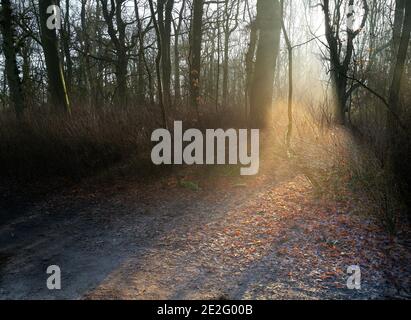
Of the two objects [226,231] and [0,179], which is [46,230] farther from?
[0,179]

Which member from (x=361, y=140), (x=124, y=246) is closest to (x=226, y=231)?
(x=124, y=246)

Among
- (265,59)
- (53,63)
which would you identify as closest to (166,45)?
(53,63)

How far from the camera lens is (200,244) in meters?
4.75

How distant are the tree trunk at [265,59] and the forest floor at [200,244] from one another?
98.4 inches

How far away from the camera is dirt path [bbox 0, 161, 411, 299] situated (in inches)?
145

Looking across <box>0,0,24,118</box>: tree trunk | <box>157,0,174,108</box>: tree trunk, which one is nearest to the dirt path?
<box>0,0,24,118</box>: tree trunk

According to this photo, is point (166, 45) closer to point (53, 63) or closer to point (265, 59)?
point (53, 63)

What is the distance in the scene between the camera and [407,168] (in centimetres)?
481

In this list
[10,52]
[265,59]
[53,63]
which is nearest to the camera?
[265,59]

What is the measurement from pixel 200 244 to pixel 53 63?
24.3ft

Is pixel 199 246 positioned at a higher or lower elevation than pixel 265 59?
lower

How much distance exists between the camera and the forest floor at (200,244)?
369 centimetres
